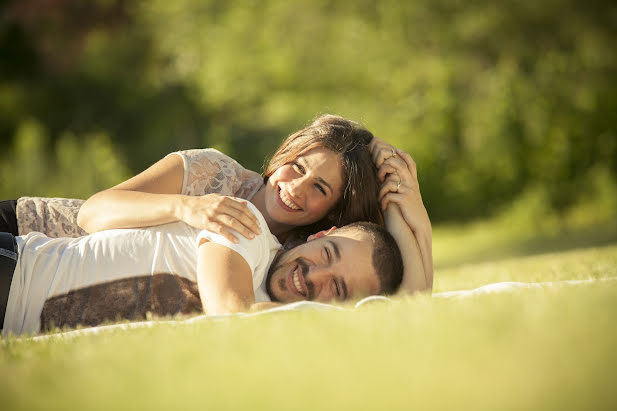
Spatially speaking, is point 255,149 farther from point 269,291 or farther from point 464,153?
point 269,291

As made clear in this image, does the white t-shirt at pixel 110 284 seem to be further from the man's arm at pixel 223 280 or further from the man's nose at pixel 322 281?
the man's nose at pixel 322 281

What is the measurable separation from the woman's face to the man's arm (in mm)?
829

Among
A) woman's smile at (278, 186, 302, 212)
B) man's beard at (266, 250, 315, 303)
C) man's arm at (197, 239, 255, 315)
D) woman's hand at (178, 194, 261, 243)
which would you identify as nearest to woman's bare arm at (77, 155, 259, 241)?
woman's hand at (178, 194, 261, 243)

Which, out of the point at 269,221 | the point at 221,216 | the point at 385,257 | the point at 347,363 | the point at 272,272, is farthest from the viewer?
the point at 269,221

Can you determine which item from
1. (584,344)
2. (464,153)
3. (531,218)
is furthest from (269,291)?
(464,153)

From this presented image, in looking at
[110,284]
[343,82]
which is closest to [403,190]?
[110,284]

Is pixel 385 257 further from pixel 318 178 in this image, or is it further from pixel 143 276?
pixel 143 276

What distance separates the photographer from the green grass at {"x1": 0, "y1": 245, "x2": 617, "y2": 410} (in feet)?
4.19

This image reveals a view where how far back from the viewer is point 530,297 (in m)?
2.33

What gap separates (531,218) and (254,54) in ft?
37.4

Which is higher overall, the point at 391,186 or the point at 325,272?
the point at 391,186

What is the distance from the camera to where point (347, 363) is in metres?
1.49

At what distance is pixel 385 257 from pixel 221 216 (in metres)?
0.86

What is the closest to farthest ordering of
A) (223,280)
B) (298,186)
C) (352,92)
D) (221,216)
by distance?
1. (223,280)
2. (221,216)
3. (298,186)
4. (352,92)
